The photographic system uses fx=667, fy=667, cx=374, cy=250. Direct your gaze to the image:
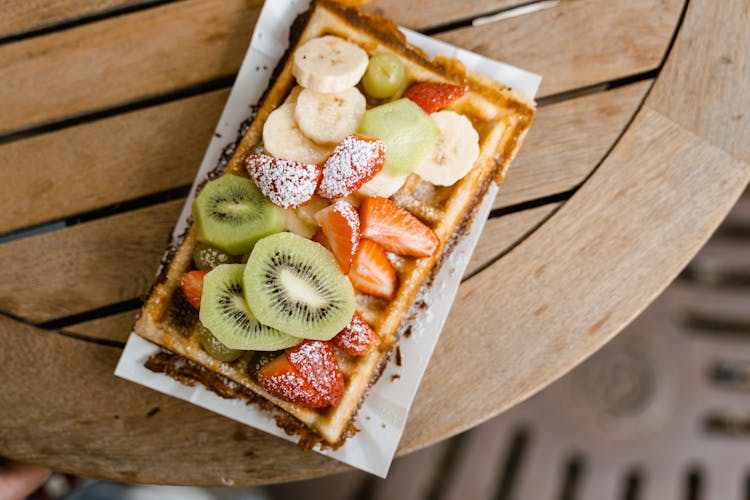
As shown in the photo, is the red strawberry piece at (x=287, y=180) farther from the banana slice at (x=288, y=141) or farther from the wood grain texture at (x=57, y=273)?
the wood grain texture at (x=57, y=273)

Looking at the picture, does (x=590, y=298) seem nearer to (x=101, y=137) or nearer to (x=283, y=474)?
(x=283, y=474)

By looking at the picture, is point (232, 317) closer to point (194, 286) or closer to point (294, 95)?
point (194, 286)

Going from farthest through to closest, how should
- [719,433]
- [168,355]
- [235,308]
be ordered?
[719,433] < [168,355] < [235,308]

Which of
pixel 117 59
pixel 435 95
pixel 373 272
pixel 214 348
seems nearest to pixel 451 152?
pixel 435 95

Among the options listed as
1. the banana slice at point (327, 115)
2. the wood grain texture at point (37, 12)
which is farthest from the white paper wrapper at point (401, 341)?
the wood grain texture at point (37, 12)

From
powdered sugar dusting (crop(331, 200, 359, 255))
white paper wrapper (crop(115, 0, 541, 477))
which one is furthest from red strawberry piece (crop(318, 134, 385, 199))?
white paper wrapper (crop(115, 0, 541, 477))

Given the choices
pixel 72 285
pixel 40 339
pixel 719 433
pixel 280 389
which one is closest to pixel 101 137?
pixel 72 285

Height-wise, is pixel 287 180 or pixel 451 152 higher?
pixel 451 152
